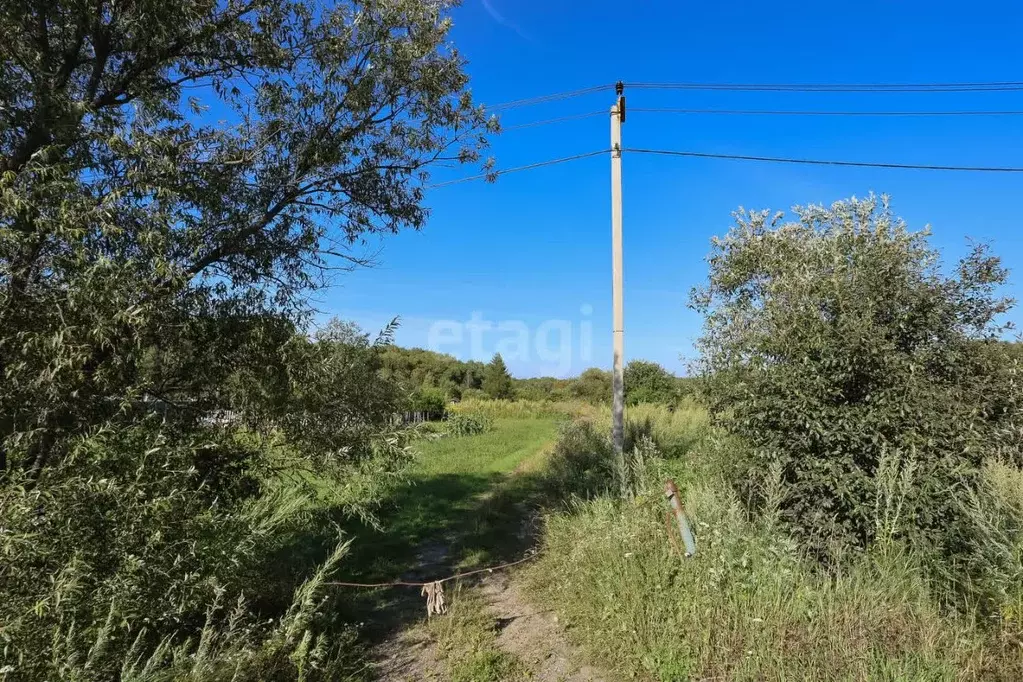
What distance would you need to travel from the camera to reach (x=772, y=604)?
388 cm

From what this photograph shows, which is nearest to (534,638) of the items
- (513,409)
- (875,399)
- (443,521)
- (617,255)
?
(875,399)

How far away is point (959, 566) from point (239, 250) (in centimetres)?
677

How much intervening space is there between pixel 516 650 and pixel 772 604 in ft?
7.69

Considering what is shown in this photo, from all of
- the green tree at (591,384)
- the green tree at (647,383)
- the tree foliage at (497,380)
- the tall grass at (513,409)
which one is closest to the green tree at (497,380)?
the tree foliage at (497,380)

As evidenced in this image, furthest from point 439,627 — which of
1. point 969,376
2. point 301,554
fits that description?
point 969,376

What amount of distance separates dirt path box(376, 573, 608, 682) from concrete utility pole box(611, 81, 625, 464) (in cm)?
415

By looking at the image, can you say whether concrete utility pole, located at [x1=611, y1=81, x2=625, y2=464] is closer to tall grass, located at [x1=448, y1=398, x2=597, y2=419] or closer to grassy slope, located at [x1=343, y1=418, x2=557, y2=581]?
grassy slope, located at [x1=343, y1=418, x2=557, y2=581]

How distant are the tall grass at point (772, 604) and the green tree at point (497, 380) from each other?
55242mm

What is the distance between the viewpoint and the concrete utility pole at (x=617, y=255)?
959cm

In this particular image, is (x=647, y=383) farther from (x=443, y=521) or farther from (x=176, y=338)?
(x=176, y=338)

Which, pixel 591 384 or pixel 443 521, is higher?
pixel 591 384

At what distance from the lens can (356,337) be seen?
545 cm

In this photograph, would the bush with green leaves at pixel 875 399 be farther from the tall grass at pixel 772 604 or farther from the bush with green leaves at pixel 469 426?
the bush with green leaves at pixel 469 426

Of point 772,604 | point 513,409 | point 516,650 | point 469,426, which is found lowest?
point 516,650
